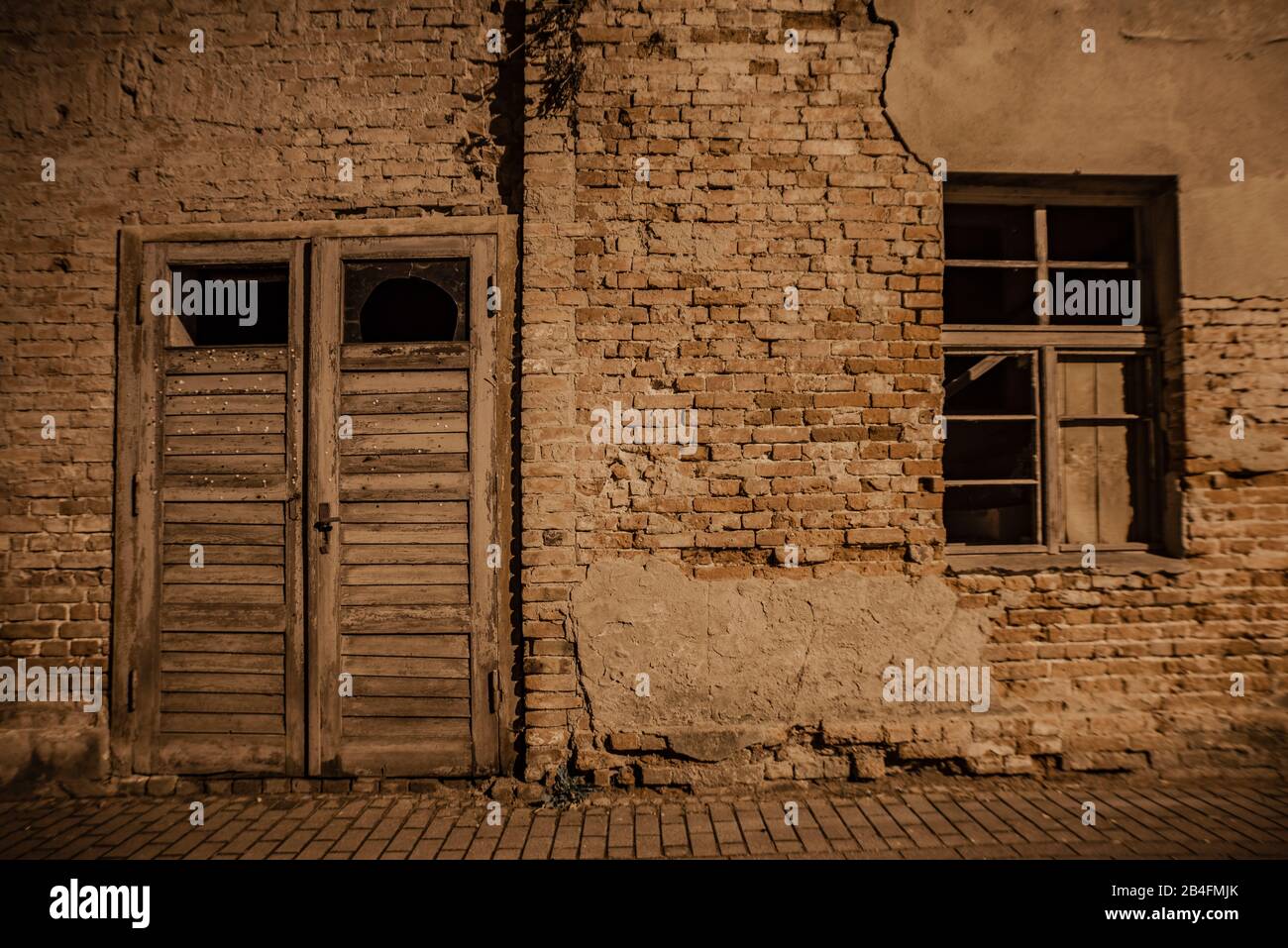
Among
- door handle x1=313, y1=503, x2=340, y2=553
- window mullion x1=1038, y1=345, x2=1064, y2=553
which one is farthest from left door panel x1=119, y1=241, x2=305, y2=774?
window mullion x1=1038, y1=345, x2=1064, y2=553

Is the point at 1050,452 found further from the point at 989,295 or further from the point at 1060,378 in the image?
the point at 989,295

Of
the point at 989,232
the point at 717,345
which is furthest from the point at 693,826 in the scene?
the point at 989,232

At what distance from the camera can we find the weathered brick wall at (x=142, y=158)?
3.55 meters

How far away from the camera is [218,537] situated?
11.7ft

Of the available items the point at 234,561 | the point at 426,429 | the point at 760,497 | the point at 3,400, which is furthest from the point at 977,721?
the point at 3,400

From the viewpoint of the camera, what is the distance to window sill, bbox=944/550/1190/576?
3547mm

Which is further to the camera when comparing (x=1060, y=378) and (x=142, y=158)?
(x=1060, y=378)

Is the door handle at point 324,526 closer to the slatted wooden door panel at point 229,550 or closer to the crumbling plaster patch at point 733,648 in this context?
the slatted wooden door panel at point 229,550

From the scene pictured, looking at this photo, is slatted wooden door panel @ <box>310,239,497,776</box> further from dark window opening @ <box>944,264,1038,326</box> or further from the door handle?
dark window opening @ <box>944,264,1038,326</box>

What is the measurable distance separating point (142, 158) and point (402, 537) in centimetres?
258

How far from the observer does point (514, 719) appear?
3463mm

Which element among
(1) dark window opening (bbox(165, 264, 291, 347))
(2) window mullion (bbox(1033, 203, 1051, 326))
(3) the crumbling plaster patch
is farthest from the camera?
(2) window mullion (bbox(1033, 203, 1051, 326))

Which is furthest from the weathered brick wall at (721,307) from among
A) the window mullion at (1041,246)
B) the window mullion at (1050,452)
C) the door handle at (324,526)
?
the door handle at (324,526)

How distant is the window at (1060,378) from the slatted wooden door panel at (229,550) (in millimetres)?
3711
